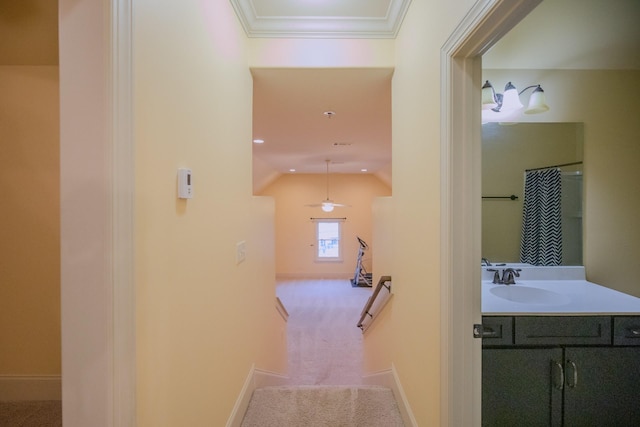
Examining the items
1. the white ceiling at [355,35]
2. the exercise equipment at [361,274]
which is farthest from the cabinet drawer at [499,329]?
the exercise equipment at [361,274]

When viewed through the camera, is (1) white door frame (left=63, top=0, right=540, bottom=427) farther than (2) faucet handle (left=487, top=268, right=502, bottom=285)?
No

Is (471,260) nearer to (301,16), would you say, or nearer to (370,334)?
(301,16)

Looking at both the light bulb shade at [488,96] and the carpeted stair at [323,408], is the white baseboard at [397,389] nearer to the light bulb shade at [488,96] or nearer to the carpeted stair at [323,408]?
the carpeted stair at [323,408]

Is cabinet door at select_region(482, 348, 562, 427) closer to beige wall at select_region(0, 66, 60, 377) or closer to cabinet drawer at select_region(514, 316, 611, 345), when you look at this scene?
cabinet drawer at select_region(514, 316, 611, 345)

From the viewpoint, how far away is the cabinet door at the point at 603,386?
1.54m

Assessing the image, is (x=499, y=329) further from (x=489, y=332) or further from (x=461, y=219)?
(x=461, y=219)

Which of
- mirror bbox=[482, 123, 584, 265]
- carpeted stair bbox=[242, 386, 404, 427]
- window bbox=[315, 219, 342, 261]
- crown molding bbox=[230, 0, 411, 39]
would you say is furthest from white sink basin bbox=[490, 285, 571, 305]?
window bbox=[315, 219, 342, 261]

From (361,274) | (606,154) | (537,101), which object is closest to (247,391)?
(537,101)

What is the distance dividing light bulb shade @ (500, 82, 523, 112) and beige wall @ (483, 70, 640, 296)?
10 cm

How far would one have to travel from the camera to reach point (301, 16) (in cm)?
190

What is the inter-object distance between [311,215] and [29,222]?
6.60m

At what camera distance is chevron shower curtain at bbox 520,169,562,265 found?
7.09 feet

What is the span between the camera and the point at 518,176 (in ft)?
7.32

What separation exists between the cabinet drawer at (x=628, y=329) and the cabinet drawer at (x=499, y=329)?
549mm
